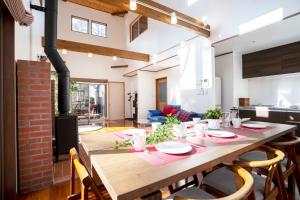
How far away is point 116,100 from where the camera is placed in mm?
9055

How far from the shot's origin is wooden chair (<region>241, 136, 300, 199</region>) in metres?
1.44

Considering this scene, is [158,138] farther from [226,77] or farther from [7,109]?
[226,77]

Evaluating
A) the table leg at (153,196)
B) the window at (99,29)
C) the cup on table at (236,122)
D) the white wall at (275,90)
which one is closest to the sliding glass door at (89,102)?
the window at (99,29)

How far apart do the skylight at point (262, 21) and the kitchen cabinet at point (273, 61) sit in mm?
1229

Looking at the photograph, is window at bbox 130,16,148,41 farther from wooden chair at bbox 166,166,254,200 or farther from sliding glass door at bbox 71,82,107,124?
wooden chair at bbox 166,166,254,200

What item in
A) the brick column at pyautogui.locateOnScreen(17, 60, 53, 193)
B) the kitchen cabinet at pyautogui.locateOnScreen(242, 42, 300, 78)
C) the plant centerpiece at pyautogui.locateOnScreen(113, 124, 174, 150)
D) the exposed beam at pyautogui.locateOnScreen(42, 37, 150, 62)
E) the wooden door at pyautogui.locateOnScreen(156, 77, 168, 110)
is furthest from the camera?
the wooden door at pyautogui.locateOnScreen(156, 77, 168, 110)

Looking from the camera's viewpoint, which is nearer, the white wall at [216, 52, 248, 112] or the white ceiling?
the white ceiling

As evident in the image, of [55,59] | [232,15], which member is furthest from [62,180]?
[232,15]

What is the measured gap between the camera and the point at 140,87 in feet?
25.6

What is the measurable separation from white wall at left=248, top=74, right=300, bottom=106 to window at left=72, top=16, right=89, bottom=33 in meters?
7.51

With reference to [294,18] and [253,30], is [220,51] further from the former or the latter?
[294,18]

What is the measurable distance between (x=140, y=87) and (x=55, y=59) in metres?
4.93

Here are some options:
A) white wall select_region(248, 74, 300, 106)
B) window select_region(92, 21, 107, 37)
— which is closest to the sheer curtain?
white wall select_region(248, 74, 300, 106)

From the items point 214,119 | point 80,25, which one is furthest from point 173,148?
point 80,25
